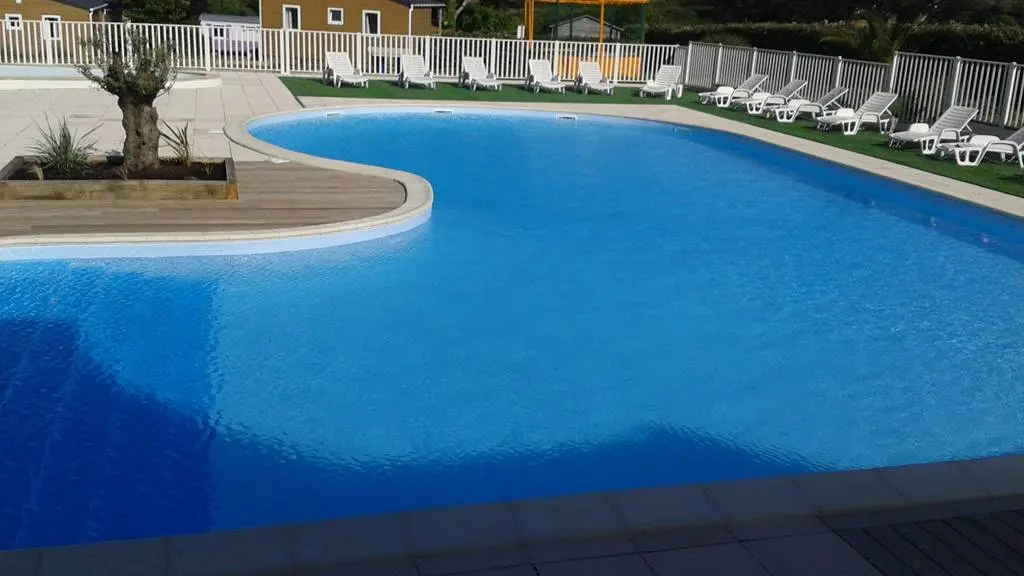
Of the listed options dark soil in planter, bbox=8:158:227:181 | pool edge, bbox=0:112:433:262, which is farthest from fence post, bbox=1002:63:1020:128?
dark soil in planter, bbox=8:158:227:181

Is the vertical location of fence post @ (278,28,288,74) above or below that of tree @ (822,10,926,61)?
below

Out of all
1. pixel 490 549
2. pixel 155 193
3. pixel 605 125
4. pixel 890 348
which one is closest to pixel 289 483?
pixel 490 549

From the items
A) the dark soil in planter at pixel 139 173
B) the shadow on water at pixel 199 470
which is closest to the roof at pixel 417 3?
the dark soil in planter at pixel 139 173

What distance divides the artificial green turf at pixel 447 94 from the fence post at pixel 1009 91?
24.0 ft

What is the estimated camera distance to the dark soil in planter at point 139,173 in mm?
8992

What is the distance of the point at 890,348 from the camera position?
6711 mm

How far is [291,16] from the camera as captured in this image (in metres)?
35.4

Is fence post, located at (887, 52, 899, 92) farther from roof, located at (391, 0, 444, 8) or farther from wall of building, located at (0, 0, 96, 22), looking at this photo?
wall of building, located at (0, 0, 96, 22)

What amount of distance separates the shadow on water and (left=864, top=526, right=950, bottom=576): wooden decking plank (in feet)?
4.15

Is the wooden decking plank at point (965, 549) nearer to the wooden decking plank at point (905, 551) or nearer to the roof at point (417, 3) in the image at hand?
the wooden decking plank at point (905, 551)

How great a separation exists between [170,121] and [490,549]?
40.5 ft

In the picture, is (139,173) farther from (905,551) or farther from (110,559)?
(905,551)

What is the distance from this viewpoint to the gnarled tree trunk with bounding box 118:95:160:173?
29.5 feet

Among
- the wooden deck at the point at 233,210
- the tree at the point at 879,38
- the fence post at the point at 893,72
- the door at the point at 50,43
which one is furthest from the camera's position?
the door at the point at 50,43
